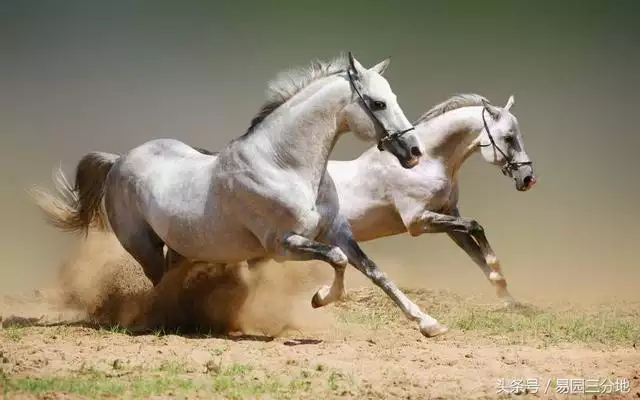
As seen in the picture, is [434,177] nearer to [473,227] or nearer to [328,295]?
[473,227]

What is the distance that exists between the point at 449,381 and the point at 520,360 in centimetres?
67

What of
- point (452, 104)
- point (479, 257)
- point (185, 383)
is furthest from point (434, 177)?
point (185, 383)

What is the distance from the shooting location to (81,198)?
23.9 ft

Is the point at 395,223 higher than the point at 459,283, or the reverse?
the point at 395,223

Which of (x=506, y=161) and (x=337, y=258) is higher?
(x=506, y=161)

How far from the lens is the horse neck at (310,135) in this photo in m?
5.76

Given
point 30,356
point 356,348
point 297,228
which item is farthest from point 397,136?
point 30,356

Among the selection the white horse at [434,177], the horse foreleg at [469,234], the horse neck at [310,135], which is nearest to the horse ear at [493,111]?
the white horse at [434,177]

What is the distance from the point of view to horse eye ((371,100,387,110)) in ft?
18.5

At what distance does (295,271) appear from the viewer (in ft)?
23.6

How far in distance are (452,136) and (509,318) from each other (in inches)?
55.1

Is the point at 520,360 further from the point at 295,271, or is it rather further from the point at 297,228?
the point at 295,271

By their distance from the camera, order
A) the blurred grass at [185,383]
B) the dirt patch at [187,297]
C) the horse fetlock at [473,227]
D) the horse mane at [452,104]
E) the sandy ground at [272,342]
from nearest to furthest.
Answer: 1. the blurred grass at [185,383]
2. the sandy ground at [272,342]
3. the dirt patch at [187,297]
4. the horse fetlock at [473,227]
5. the horse mane at [452,104]

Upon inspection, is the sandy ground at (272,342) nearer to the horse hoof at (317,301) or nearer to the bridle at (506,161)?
the horse hoof at (317,301)
